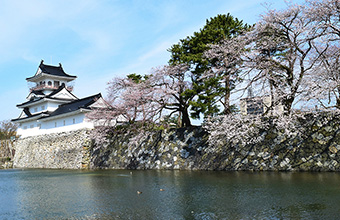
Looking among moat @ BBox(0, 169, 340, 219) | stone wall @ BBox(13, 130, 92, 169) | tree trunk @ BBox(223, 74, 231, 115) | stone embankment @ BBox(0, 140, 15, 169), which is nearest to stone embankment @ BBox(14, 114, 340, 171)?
stone wall @ BBox(13, 130, 92, 169)

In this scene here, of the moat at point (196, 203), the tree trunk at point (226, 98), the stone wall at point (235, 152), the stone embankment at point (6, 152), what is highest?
the tree trunk at point (226, 98)

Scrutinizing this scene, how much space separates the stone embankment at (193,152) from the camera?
10680 mm

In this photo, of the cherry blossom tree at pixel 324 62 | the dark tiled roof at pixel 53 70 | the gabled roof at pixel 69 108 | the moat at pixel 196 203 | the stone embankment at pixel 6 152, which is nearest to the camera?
the moat at pixel 196 203

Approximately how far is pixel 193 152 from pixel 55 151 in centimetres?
1354

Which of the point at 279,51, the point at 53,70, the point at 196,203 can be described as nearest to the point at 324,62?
the point at 279,51

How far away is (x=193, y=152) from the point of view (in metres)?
14.1

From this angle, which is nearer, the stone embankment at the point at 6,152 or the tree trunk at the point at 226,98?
the tree trunk at the point at 226,98

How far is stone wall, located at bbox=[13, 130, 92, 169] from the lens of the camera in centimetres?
2112

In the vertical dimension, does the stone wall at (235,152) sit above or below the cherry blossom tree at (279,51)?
below

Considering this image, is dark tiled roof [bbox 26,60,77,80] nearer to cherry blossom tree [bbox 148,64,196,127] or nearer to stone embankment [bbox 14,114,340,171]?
stone embankment [bbox 14,114,340,171]

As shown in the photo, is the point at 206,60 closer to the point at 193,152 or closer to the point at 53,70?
the point at 193,152

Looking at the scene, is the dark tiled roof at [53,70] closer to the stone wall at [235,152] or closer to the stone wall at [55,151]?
the stone wall at [55,151]

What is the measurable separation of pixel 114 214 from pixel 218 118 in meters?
8.49

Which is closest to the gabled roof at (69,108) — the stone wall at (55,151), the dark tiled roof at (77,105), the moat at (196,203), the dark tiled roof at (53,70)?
the dark tiled roof at (77,105)
